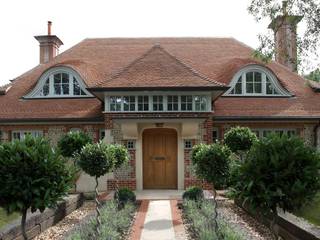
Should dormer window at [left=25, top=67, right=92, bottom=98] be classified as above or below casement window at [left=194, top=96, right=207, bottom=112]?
above

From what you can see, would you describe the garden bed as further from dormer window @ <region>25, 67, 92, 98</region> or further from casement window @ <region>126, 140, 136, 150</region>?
dormer window @ <region>25, 67, 92, 98</region>

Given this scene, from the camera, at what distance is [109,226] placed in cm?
977

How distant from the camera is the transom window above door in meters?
17.5

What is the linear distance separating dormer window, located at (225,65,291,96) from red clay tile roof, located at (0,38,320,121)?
0.32 m

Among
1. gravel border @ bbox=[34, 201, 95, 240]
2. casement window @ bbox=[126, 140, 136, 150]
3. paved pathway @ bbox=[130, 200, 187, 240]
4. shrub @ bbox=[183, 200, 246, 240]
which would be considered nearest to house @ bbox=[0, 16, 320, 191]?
casement window @ bbox=[126, 140, 136, 150]

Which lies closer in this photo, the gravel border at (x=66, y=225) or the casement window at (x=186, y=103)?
the gravel border at (x=66, y=225)

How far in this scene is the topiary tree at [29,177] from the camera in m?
7.58

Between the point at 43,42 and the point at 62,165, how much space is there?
70.0ft

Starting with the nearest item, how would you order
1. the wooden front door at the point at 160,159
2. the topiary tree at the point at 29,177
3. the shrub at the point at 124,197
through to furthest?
the topiary tree at the point at 29,177 < the shrub at the point at 124,197 < the wooden front door at the point at 160,159

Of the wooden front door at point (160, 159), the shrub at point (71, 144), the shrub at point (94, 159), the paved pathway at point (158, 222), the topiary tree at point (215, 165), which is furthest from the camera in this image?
the wooden front door at point (160, 159)

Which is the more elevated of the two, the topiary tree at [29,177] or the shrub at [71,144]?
the shrub at [71,144]

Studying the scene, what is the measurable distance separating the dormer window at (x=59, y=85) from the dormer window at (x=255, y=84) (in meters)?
7.01

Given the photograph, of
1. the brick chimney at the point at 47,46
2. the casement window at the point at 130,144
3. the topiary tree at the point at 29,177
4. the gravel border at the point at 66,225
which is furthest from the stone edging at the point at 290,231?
the brick chimney at the point at 47,46

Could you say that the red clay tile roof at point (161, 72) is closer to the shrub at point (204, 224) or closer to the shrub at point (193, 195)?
the shrub at point (193, 195)
